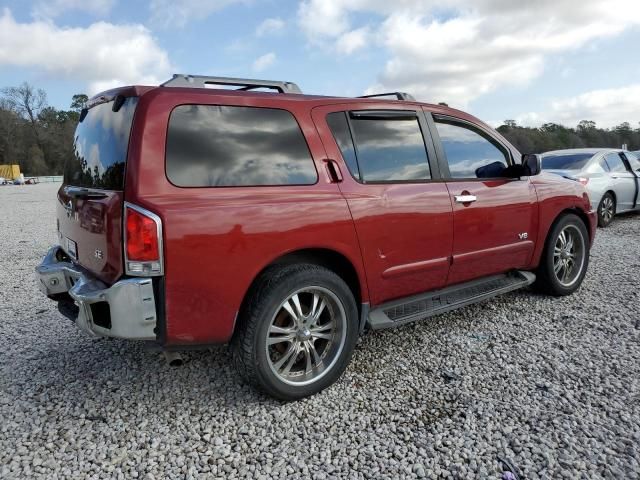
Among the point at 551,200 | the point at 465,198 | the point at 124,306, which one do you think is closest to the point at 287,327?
the point at 124,306

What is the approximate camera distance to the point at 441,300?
11.7 ft

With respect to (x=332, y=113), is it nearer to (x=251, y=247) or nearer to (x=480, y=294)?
(x=251, y=247)

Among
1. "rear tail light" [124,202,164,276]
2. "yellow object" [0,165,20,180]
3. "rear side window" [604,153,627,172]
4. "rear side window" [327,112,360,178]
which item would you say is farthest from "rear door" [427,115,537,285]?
"yellow object" [0,165,20,180]

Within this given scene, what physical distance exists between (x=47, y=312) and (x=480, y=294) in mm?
4025

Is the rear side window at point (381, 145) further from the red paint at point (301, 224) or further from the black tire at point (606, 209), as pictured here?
the black tire at point (606, 209)

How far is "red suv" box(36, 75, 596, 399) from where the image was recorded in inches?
94.3

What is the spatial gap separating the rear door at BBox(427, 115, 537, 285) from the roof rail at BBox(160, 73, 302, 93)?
3.96 feet

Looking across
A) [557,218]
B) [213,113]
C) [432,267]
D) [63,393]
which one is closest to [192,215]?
[213,113]

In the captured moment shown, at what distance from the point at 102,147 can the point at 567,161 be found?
918 centimetres

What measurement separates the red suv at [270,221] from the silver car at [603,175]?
6.34 meters

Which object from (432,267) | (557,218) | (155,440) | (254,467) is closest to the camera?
(254,467)

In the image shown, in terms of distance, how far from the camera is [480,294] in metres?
3.77

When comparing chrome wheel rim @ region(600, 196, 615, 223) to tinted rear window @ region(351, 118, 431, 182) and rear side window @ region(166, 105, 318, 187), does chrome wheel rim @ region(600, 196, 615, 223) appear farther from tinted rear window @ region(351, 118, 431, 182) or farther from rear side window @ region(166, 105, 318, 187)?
rear side window @ region(166, 105, 318, 187)

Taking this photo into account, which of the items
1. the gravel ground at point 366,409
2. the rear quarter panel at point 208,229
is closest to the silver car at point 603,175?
the gravel ground at point 366,409
